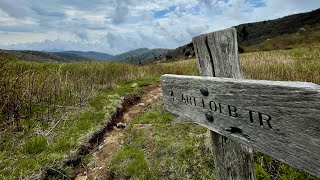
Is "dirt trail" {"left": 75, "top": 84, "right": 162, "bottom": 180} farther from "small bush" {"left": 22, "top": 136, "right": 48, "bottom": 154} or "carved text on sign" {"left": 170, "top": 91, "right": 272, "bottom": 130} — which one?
"carved text on sign" {"left": 170, "top": 91, "right": 272, "bottom": 130}

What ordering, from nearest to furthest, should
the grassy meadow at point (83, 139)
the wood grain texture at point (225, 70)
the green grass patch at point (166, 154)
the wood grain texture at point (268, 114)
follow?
the wood grain texture at point (268, 114), the wood grain texture at point (225, 70), the green grass patch at point (166, 154), the grassy meadow at point (83, 139)

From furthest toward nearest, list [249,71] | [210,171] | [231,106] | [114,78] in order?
[114,78] → [249,71] → [210,171] → [231,106]

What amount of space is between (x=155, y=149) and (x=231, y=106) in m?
4.77

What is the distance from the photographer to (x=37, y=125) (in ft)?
27.0

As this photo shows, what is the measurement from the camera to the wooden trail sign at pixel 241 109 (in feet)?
4.71

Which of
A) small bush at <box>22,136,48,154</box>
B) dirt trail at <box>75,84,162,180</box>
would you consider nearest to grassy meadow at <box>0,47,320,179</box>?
small bush at <box>22,136,48,154</box>

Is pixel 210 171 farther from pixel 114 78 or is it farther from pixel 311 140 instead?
pixel 114 78

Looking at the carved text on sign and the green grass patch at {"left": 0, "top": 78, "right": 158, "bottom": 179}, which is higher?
the carved text on sign

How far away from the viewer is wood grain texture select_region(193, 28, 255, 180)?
2213mm

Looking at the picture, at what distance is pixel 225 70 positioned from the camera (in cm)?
225

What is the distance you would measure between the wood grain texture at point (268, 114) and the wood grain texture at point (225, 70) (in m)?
0.17

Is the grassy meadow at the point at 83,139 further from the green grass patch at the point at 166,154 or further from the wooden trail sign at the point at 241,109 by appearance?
the wooden trail sign at the point at 241,109

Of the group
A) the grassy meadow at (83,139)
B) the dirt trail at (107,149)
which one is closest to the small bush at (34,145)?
the grassy meadow at (83,139)

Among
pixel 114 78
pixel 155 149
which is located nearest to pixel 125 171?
pixel 155 149
